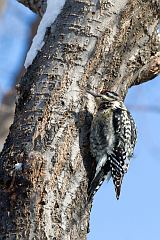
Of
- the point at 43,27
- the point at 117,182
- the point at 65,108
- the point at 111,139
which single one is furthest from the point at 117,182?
the point at 43,27

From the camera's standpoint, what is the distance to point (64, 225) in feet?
12.4

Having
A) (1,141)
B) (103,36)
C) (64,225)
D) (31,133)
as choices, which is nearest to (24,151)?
(31,133)

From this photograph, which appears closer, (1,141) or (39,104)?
(39,104)

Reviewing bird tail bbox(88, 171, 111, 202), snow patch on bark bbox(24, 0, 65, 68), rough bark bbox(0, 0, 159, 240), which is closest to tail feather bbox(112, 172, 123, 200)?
bird tail bbox(88, 171, 111, 202)

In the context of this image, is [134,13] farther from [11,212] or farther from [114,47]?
[11,212]

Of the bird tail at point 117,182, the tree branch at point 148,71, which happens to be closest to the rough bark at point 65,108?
the tree branch at point 148,71

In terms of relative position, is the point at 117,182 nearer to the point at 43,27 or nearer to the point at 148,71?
the point at 148,71

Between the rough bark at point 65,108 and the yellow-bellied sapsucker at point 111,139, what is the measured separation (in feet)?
0.22

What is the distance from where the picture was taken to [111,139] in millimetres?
4887

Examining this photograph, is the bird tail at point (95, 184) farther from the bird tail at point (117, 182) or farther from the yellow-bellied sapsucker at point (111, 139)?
the bird tail at point (117, 182)

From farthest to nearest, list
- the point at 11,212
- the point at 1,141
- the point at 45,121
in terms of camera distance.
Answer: the point at 1,141 → the point at 45,121 → the point at 11,212

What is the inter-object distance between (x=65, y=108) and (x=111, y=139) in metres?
0.92

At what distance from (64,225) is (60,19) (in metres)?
1.28

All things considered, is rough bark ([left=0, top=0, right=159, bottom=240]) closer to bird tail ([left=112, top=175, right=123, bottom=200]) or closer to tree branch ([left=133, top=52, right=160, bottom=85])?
tree branch ([left=133, top=52, right=160, bottom=85])
